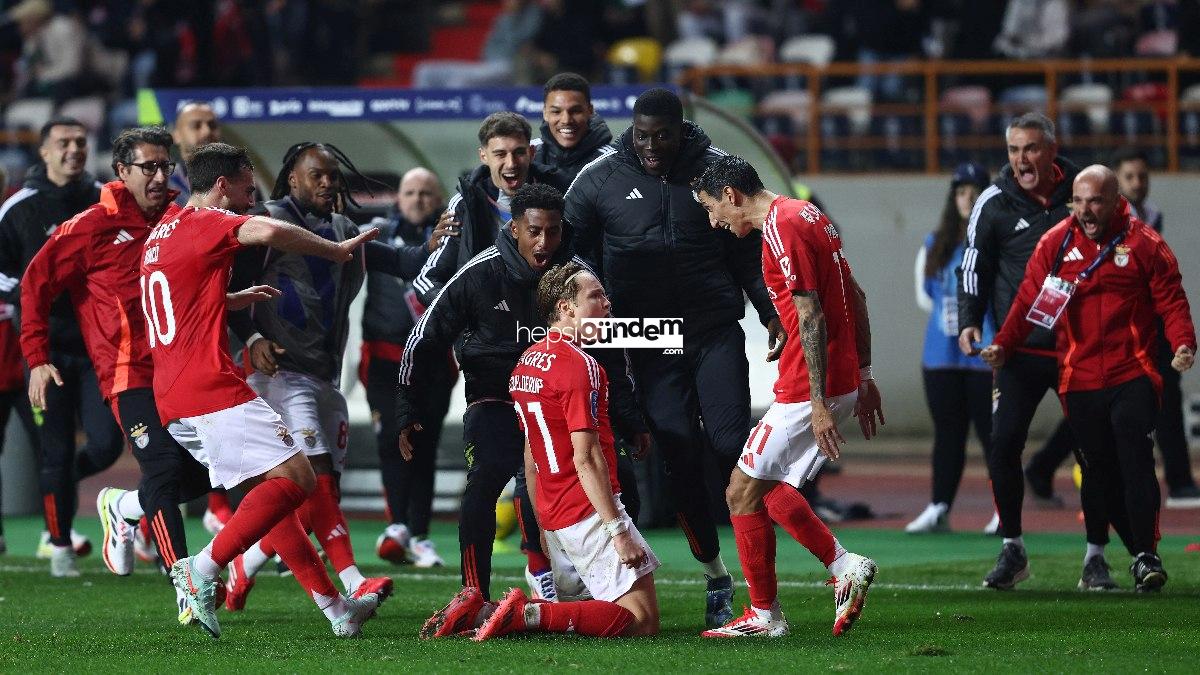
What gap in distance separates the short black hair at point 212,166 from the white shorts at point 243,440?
90 cm

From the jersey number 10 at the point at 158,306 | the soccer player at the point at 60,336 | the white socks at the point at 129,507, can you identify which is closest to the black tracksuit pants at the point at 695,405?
the jersey number 10 at the point at 158,306

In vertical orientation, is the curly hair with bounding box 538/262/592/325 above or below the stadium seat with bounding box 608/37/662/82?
below

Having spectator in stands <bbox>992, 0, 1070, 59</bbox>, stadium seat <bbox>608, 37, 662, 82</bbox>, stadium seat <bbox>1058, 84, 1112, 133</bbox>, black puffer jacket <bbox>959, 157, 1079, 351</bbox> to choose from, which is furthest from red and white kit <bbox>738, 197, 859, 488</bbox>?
stadium seat <bbox>608, 37, 662, 82</bbox>

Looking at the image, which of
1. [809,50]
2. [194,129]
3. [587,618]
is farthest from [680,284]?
[809,50]

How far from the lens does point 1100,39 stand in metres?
18.3

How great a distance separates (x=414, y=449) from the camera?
10.6 meters

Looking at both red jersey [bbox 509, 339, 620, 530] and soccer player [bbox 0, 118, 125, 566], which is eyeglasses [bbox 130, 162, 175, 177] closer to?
soccer player [bbox 0, 118, 125, 566]

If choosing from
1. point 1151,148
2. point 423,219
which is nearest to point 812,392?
point 423,219

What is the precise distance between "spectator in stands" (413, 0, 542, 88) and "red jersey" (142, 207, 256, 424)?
42.5 ft

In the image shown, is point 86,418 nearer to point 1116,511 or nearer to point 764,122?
point 1116,511

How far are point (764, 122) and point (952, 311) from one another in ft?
22.6

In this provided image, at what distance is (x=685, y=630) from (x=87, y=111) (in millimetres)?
14648

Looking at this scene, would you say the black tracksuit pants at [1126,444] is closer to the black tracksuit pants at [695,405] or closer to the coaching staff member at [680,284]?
the coaching staff member at [680,284]

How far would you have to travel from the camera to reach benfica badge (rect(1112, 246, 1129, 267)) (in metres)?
8.85
